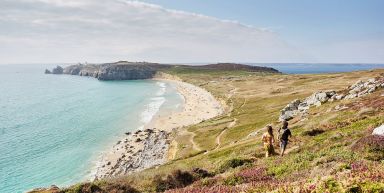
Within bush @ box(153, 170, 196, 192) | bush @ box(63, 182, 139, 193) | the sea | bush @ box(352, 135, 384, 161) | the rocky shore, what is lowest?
the sea

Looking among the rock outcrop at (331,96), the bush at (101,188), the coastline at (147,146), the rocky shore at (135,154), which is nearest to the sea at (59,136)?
the rocky shore at (135,154)

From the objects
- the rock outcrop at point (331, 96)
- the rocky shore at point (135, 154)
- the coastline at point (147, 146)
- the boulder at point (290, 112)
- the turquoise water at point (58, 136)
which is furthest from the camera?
the coastline at point (147, 146)

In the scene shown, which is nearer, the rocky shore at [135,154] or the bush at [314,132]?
the bush at [314,132]

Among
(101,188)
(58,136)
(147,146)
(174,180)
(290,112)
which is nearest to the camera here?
(101,188)

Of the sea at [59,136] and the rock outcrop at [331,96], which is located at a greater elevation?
the rock outcrop at [331,96]

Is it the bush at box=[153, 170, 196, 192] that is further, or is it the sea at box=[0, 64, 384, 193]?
the sea at box=[0, 64, 384, 193]

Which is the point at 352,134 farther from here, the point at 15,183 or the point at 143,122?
the point at 143,122

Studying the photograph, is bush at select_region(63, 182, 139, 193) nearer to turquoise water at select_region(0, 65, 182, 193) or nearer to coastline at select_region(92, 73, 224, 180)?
coastline at select_region(92, 73, 224, 180)

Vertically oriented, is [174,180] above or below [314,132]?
below

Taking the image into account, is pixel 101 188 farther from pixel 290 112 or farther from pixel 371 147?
pixel 290 112

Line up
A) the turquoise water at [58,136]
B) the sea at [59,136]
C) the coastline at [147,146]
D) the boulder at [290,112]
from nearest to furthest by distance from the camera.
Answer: the boulder at [290,112], the sea at [59,136], the turquoise water at [58,136], the coastline at [147,146]

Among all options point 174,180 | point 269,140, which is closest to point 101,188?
point 174,180

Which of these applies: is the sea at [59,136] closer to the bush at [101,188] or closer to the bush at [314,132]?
the bush at [314,132]

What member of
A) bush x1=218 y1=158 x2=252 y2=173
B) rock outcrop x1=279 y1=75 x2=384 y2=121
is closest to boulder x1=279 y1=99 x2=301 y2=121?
rock outcrop x1=279 y1=75 x2=384 y2=121
